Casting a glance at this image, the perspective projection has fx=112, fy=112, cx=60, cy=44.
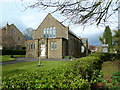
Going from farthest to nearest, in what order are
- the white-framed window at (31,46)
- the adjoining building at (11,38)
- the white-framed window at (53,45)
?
the adjoining building at (11,38), the white-framed window at (31,46), the white-framed window at (53,45)

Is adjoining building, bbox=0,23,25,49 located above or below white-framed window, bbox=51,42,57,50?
above

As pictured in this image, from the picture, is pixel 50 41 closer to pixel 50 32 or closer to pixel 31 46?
pixel 50 32

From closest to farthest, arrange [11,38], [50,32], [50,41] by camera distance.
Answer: [50,41]
[50,32]
[11,38]

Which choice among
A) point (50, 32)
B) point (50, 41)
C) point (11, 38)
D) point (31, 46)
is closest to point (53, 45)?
point (50, 41)

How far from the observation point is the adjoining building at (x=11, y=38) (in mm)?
36034

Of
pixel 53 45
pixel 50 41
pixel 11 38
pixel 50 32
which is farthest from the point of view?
pixel 11 38

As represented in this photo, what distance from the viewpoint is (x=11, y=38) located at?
39438mm

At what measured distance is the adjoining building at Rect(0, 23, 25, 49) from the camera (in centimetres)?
3603

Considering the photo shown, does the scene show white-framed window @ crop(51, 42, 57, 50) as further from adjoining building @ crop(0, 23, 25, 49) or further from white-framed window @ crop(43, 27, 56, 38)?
adjoining building @ crop(0, 23, 25, 49)

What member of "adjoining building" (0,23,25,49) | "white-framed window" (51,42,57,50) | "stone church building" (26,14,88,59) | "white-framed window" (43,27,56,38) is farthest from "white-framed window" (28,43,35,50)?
"adjoining building" (0,23,25,49)

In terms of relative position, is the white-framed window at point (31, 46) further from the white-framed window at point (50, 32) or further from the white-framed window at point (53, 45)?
the white-framed window at point (53, 45)

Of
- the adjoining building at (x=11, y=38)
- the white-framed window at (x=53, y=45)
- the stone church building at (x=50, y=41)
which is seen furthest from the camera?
the adjoining building at (x=11, y=38)

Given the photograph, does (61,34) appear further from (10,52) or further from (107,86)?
(107,86)

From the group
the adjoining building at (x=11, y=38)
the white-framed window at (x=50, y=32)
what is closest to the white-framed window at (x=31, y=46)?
the white-framed window at (x=50, y=32)
